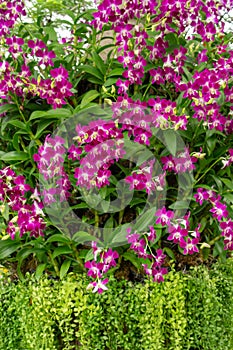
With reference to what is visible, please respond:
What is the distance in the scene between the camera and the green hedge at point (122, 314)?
2.21 meters

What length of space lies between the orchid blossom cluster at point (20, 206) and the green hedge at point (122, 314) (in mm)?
347

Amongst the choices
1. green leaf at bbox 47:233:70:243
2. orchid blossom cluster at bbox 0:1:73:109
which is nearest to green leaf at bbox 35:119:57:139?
orchid blossom cluster at bbox 0:1:73:109

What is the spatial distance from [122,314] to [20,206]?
685 mm

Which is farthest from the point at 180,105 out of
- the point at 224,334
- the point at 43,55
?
the point at 224,334

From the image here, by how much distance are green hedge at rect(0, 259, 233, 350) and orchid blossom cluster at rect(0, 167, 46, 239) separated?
347 mm

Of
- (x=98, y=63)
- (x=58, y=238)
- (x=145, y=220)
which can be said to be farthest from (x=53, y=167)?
(x=98, y=63)

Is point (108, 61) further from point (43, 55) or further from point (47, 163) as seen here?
point (47, 163)

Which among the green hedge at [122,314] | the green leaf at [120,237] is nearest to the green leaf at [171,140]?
the green leaf at [120,237]

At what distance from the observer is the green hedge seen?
2213mm

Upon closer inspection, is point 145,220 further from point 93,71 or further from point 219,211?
point 93,71

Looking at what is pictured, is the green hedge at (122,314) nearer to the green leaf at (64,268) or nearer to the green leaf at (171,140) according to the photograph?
the green leaf at (64,268)

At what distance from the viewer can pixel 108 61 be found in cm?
235

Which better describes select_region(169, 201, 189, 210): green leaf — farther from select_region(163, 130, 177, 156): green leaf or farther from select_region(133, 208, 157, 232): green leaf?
select_region(163, 130, 177, 156): green leaf

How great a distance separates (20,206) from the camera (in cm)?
203
